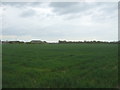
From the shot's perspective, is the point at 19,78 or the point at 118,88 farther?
the point at 19,78

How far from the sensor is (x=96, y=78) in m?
12.6

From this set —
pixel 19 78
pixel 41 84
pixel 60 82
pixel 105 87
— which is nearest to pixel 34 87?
pixel 41 84

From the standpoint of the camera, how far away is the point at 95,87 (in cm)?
1054

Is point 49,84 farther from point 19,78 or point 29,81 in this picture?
point 19,78

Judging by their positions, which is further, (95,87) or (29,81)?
(29,81)

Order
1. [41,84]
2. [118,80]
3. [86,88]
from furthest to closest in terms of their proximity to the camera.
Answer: [118,80]
[41,84]
[86,88]

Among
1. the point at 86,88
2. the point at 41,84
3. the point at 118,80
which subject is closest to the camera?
the point at 86,88

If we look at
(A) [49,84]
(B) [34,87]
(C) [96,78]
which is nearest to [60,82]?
(A) [49,84]

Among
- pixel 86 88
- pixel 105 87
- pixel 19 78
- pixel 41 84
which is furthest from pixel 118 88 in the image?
pixel 19 78

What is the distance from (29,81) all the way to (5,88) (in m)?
1.56

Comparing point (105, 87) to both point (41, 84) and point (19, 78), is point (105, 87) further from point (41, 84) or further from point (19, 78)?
point (19, 78)

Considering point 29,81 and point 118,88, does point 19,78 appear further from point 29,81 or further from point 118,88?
point 118,88

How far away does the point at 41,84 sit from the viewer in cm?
1108

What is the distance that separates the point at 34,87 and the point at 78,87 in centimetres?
191
